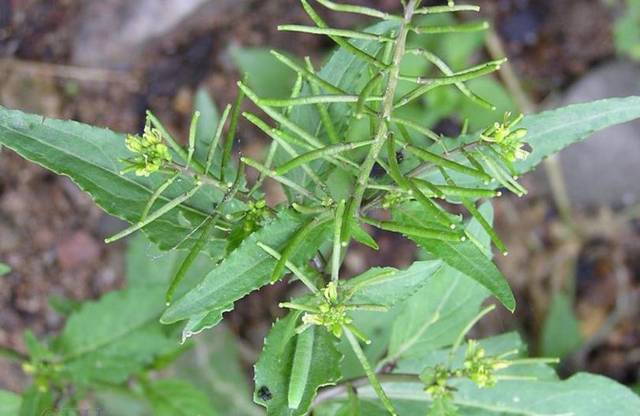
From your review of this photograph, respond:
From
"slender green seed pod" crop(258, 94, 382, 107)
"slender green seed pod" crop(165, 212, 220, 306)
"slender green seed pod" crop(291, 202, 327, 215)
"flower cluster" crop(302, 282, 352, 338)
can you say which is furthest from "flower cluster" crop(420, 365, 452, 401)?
"slender green seed pod" crop(258, 94, 382, 107)

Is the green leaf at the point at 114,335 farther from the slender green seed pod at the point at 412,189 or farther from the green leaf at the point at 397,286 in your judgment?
the slender green seed pod at the point at 412,189

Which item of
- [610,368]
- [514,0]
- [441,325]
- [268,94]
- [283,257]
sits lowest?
[610,368]

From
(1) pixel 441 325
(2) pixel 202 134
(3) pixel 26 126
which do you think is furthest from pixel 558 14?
(3) pixel 26 126

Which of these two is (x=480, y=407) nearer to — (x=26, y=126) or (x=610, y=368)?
(x=26, y=126)

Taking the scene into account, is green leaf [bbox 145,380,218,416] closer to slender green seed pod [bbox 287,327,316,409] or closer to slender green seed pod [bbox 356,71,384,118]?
slender green seed pod [bbox 287,327,316,409]

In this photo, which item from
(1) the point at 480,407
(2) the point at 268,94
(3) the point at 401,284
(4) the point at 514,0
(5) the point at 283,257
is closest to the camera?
(5) the point at 283,257
